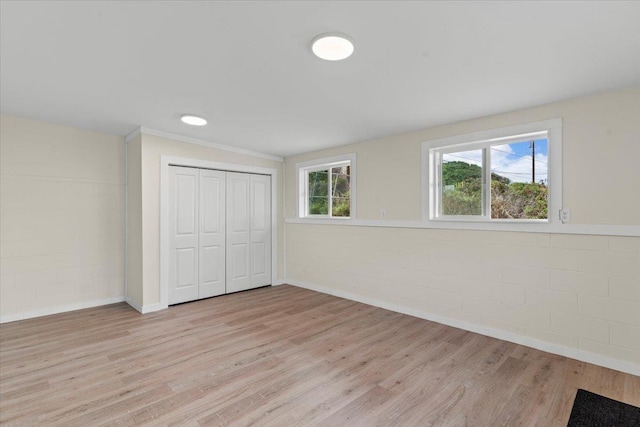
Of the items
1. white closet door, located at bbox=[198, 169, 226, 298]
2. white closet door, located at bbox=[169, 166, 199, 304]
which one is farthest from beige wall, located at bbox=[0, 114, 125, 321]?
white closet door, located at bbox=[198, 169, 226, 298]

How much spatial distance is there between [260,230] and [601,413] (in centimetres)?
457

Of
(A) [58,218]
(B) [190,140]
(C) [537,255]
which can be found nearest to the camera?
(C) [537,255]

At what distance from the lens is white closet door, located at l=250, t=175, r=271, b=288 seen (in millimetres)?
5324

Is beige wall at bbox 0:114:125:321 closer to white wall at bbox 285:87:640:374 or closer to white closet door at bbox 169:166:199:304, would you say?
white closet door at bbox 169:166:199:304

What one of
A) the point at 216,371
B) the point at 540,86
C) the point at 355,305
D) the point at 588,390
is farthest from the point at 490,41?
the point at 355,305

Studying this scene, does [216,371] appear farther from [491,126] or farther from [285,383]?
[491,126]

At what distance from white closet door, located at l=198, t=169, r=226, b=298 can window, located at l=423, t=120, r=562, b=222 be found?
3.07 meters

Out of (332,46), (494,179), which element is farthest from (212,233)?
(494,179)

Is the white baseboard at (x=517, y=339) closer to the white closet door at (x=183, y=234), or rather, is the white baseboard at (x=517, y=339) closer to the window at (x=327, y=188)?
the window at (x=327, y=188)

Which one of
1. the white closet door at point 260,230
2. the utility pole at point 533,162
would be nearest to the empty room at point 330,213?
the utility pole at point 533,162

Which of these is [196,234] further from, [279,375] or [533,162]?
[533,162]

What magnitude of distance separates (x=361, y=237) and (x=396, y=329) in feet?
4.73

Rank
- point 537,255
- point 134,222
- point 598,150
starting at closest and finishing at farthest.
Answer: point 598,150, point 537,255, point 134,222

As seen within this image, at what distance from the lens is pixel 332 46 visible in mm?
2000
